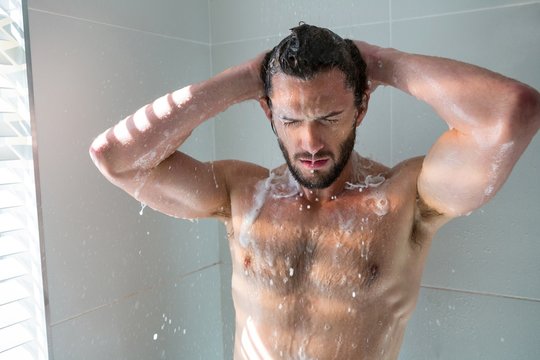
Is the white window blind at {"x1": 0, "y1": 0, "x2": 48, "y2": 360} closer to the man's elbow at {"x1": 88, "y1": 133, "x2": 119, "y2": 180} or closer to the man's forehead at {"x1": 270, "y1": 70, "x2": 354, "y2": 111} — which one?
the man's elbow at {"x1": 88, "y1": 133, "x2": 119, "y2": 180}

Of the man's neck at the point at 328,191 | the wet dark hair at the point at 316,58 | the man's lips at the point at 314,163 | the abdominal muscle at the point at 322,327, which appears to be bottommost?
the abdominal muscle at the point at 322,327

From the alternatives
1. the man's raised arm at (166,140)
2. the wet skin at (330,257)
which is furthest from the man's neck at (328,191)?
the man's raised arm at (166,140)

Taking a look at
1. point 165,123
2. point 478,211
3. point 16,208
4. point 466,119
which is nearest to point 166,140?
point 165,123

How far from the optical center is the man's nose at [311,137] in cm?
94

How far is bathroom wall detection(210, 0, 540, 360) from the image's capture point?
1.21m

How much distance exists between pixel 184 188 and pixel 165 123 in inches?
5.4

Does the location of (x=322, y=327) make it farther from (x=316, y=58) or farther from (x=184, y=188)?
(x=316, y=58)

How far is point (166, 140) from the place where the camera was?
1.00 m

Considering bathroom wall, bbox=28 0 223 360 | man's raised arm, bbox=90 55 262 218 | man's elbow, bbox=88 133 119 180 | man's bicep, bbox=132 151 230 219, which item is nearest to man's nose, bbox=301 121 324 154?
man's raised arm, bbox=90 55 262 218

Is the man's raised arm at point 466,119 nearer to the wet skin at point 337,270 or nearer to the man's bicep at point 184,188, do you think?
the wet skin at point 337,270

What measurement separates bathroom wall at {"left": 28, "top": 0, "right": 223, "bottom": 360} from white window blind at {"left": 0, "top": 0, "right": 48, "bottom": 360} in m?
0.03

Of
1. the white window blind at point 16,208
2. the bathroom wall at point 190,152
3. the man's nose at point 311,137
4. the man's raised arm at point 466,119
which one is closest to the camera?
the man's raised arm at point 466,119

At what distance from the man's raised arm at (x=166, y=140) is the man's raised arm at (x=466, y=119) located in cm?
26

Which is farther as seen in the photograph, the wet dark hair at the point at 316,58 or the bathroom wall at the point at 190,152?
the bathroom wall at the point at 190,152
